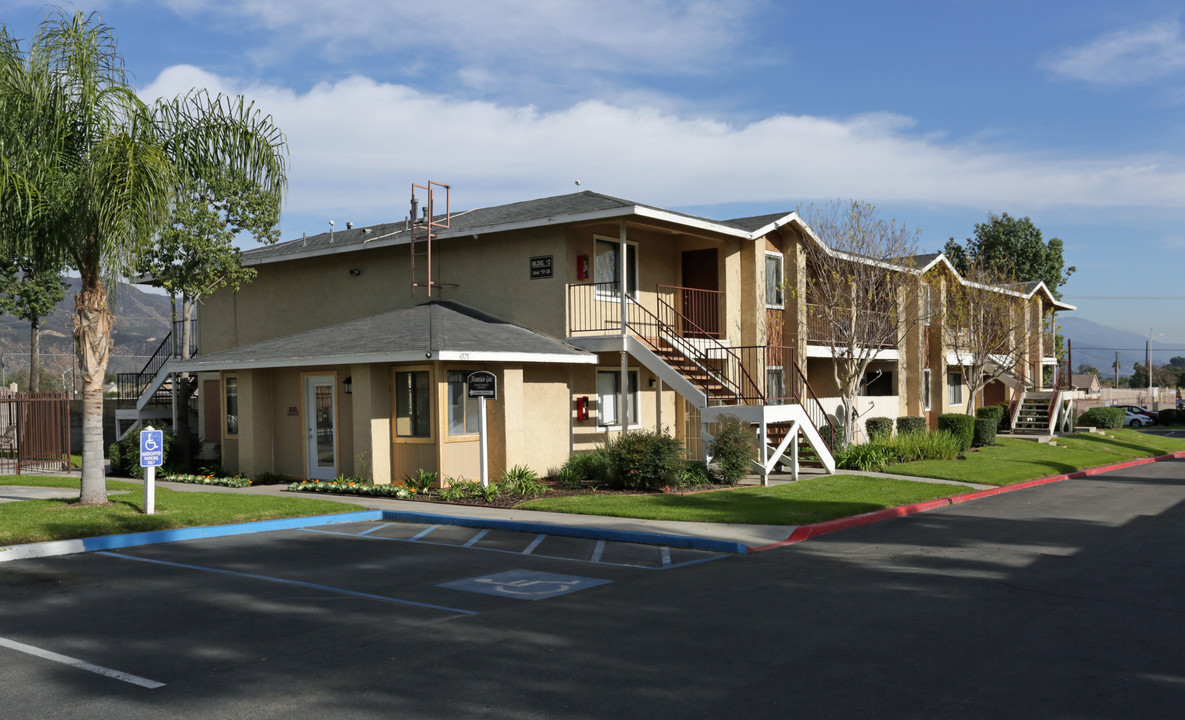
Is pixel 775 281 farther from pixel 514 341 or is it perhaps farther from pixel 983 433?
pixel 983 433

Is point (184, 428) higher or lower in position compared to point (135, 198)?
lower

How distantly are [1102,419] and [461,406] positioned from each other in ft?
110

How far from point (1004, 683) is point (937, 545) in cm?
640

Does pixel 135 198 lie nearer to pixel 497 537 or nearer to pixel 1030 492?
pixel 497 537

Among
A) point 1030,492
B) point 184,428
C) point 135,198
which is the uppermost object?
point 135,198

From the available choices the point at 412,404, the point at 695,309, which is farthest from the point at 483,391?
the point at 695,309

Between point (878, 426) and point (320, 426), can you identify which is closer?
point (320, 426)

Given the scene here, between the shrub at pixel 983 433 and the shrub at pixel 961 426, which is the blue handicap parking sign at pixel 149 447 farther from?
the shrub at pixel 983 433

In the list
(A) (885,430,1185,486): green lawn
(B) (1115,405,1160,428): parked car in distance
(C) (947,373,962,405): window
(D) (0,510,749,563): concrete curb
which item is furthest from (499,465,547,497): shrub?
(B) (1115,405,1160,428): parked car in distance

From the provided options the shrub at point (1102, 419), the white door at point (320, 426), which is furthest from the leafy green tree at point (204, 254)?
the shrub at point (1102, 419)

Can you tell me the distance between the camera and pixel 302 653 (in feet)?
24.0

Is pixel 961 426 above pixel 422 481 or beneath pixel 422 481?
above

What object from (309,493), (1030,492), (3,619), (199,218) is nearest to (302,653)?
(3,619)

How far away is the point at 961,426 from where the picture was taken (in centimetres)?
2930
